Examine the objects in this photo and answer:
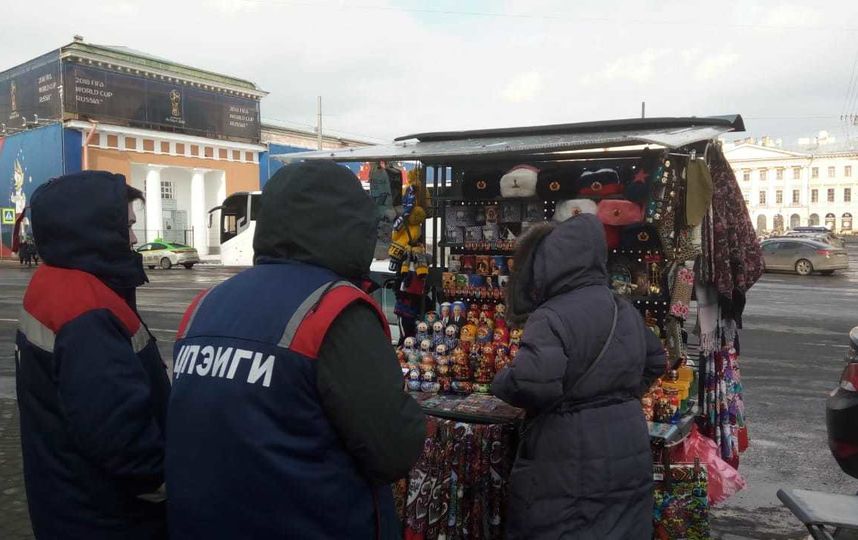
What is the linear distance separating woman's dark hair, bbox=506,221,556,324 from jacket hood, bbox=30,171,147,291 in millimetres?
1632

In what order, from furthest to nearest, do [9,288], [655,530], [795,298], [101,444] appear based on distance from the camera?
1. [9,288]
2. [795,298]
3. [655,530]
4. [101,444]

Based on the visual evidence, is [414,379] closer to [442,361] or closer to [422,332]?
[442,361]

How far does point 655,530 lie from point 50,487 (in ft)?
9.66

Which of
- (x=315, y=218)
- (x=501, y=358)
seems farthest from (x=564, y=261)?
(x=501, y=358)

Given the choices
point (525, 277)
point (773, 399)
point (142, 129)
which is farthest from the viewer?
point (142, 129)

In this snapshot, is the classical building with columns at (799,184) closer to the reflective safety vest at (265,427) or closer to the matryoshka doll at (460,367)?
the matryoshka doll at (460,367)

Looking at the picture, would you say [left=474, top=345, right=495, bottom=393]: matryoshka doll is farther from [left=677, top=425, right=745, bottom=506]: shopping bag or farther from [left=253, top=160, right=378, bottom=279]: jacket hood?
[left=253, top=160, right=378, bottom=279]: jacket hood

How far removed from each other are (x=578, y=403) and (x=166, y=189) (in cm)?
3998

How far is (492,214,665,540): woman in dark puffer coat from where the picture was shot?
2.72m

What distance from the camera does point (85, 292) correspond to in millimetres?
2250

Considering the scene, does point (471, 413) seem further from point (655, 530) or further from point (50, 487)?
point (50, 487)

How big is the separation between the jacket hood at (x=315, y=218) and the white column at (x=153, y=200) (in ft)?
124

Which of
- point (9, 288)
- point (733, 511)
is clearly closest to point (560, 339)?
point (733, 511)

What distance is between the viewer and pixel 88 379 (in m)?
2.07
